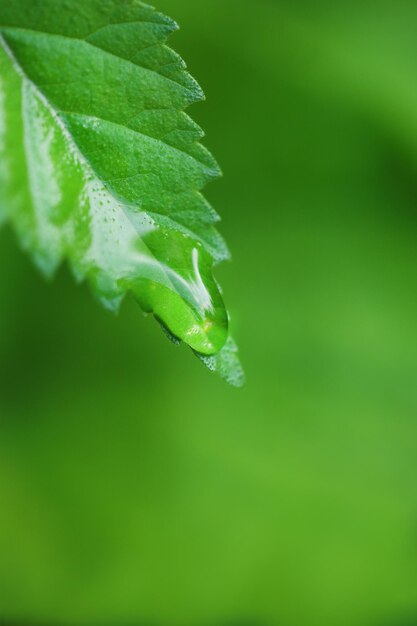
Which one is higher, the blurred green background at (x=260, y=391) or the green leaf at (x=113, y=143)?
the green leaf at (x=113, y=143)

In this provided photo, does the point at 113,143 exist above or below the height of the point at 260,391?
above

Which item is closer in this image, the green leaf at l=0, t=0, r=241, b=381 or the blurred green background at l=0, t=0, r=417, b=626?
the green leaf at l=0, t=0, r=241, b=381

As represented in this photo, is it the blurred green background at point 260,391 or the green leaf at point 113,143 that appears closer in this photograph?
the green leaf at point 113,143

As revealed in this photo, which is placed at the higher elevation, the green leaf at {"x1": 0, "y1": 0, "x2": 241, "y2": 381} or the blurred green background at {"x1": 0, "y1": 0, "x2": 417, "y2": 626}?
the green leaf at {"x1": 0, "y1": 0, "x2": 241, "y2": 381}

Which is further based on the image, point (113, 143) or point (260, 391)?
point (260, 391)

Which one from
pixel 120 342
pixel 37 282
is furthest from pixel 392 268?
pixel 37 282
